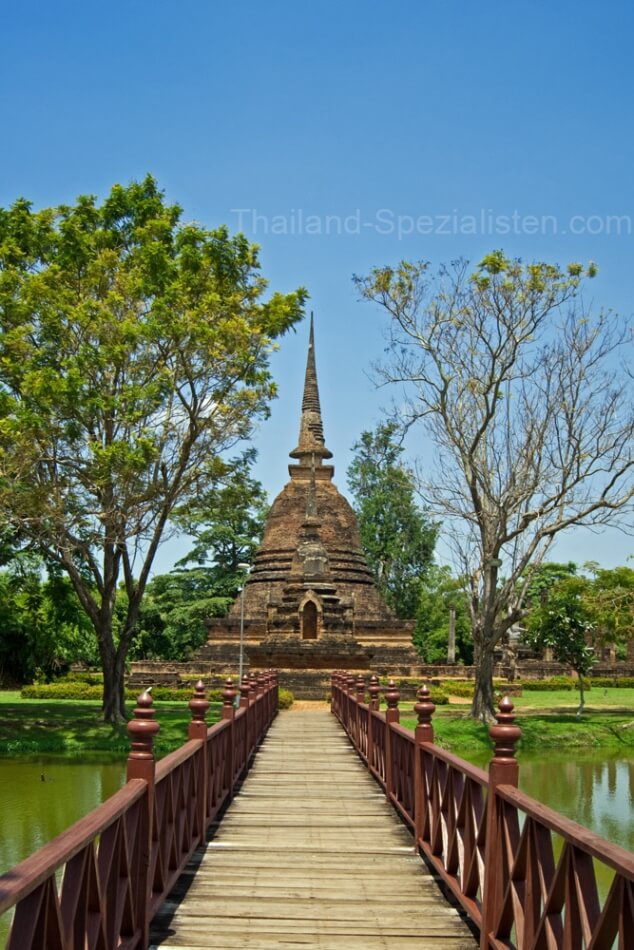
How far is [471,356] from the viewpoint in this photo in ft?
81.1

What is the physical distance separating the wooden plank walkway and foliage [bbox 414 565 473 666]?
43.7 metres

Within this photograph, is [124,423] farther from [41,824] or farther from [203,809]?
[203,809]

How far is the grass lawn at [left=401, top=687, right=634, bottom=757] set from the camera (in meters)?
22.9

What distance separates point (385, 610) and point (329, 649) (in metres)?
10.3

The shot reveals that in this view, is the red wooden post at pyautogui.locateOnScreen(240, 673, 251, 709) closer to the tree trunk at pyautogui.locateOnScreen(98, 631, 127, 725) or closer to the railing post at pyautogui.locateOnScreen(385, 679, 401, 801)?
the railing post at pyautogui.locateOnScreen(385, 679, 401, 801)

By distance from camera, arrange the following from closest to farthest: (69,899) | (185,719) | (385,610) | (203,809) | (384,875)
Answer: (69,899) < (384,875) < (203,809) < (185,719) < (385,610)

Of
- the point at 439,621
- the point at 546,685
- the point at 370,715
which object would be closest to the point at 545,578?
the point at 439,621

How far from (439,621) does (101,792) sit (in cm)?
4492

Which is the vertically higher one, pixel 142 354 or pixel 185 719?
pixel 142 354

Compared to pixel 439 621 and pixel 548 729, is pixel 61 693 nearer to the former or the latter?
pixel 548 729

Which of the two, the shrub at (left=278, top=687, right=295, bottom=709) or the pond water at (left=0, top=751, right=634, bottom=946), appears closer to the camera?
the pond water at (left=0, top=751, right=634, bottom=946)

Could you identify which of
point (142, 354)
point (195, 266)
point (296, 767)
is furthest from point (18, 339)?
point (296, 767)

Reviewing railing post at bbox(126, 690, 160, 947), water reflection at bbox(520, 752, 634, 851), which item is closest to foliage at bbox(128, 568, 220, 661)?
water reflection at bbox(520, 752, 634, 851)

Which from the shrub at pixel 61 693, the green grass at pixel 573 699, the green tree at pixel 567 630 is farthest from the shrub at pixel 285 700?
the shrub at pixel 61 693
